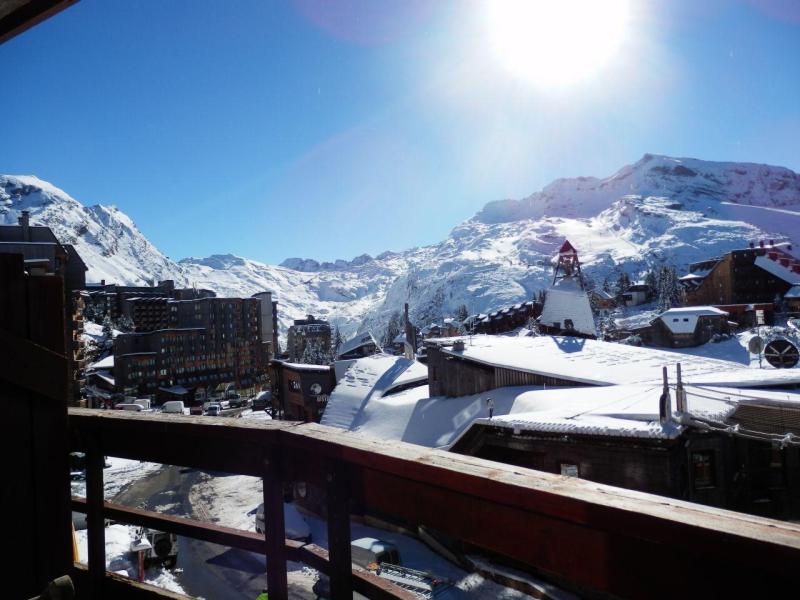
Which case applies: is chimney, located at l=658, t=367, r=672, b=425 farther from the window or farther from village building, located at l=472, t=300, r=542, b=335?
village building, located at l=472, t=300, r=542, b=335

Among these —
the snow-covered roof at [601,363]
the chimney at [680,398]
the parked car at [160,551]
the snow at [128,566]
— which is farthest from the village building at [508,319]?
the chimney at [680,398]

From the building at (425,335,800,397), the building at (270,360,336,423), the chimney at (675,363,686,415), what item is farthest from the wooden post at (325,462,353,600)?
the building at (270,360,336,423)

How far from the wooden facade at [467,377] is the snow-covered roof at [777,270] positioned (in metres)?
56.1

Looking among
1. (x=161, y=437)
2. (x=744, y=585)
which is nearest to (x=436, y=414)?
(x=161, y=437)

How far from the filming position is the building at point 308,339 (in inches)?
4008

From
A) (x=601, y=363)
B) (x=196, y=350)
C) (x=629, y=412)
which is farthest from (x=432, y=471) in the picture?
(x=196, y=350)

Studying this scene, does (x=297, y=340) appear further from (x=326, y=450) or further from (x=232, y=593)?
(x=326, y=450)

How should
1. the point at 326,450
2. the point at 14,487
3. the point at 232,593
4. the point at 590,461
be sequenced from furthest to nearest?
the point at 232,593, the point at 590,461, the point at 14,487, the point at 326,450

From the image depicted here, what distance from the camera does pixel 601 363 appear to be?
20.5 metres

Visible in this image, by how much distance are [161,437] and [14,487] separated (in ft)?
2.04

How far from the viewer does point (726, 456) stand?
13734 mm

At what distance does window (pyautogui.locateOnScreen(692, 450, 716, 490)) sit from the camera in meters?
13.2

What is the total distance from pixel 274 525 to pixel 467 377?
776 inches

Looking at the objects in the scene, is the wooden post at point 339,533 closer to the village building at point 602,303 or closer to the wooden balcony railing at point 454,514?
the wooden balcony railing at point 454,514
